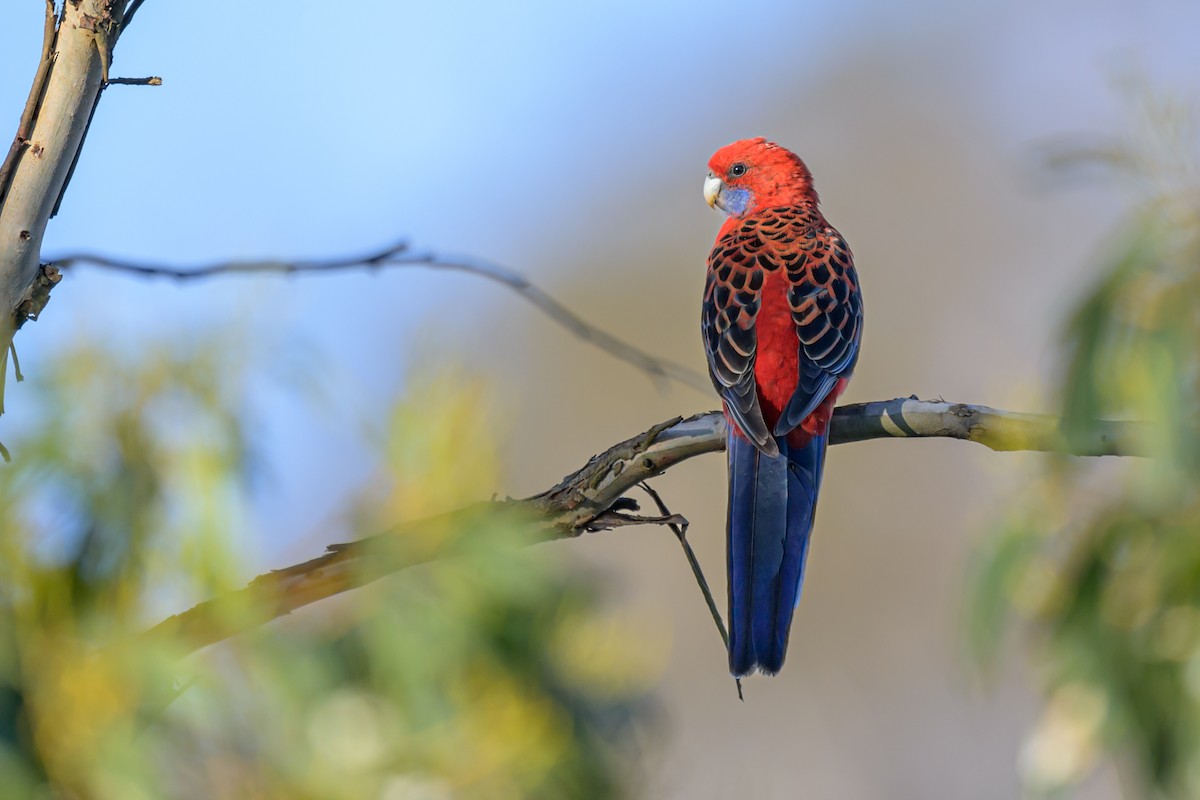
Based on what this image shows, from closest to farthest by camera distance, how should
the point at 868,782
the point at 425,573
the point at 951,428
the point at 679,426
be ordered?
the point at 951,428 → the point at 679,426 → the point at 425,573 → the point at 868,782

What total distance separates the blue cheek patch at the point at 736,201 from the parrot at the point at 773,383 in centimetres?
21

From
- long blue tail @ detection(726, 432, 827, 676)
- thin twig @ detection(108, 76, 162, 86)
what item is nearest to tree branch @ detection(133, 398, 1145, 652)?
long blue tail @ detection(726, 432, 827, 676)

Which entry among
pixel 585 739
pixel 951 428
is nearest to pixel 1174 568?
pixel 951 428

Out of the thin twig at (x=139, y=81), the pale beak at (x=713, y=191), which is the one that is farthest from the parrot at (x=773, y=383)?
the thin twig at (x=139, y=81)

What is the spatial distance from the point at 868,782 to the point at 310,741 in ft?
16.4

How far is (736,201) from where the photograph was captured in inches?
128

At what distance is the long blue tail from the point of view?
1.76m

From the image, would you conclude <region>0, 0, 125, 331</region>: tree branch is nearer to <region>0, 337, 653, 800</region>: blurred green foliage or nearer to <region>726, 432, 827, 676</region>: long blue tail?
<region>0, 337, 653, 800</region>: blurred green foliage

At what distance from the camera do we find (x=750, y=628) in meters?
1.78

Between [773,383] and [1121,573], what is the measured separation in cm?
74

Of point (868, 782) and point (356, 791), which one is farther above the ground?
point (356, 791)

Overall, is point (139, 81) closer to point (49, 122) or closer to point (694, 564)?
point (49, 122)

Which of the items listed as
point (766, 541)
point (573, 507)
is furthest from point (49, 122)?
point (766, 541)

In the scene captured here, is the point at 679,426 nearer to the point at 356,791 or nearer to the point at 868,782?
the point at 356,791
